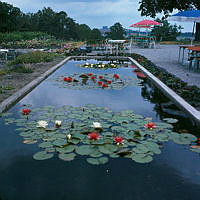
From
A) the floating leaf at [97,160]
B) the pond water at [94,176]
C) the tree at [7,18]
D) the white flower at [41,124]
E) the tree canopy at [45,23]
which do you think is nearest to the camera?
the pond water at [94,176]

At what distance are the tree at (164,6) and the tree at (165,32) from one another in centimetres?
155

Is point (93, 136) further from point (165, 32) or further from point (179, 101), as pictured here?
point (165, 32)

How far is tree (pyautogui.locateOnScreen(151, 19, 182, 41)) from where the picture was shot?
33.9m

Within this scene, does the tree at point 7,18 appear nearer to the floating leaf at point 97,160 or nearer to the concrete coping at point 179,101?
the concrete coping at point 179,101

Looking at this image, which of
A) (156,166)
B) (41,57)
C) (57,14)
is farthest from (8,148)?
(57,14)

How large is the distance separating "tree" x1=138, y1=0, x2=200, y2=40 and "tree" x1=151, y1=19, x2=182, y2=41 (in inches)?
61.0

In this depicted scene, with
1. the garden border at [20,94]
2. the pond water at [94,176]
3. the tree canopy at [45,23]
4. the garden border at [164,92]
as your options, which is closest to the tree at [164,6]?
the tree canopy at [45,23]

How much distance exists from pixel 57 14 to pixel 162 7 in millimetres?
28325

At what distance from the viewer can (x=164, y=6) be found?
3319cm

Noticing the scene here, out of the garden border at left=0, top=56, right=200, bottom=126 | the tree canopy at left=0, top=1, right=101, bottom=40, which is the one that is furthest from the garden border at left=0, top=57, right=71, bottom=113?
the tree canopy at left=0, top=1, right=101, bottom=40

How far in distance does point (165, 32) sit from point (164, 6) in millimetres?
3404

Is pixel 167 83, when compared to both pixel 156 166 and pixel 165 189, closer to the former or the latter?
pixel 156 166

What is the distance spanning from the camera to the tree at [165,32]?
3393 centimetres

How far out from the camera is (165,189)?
2754 millimetres
